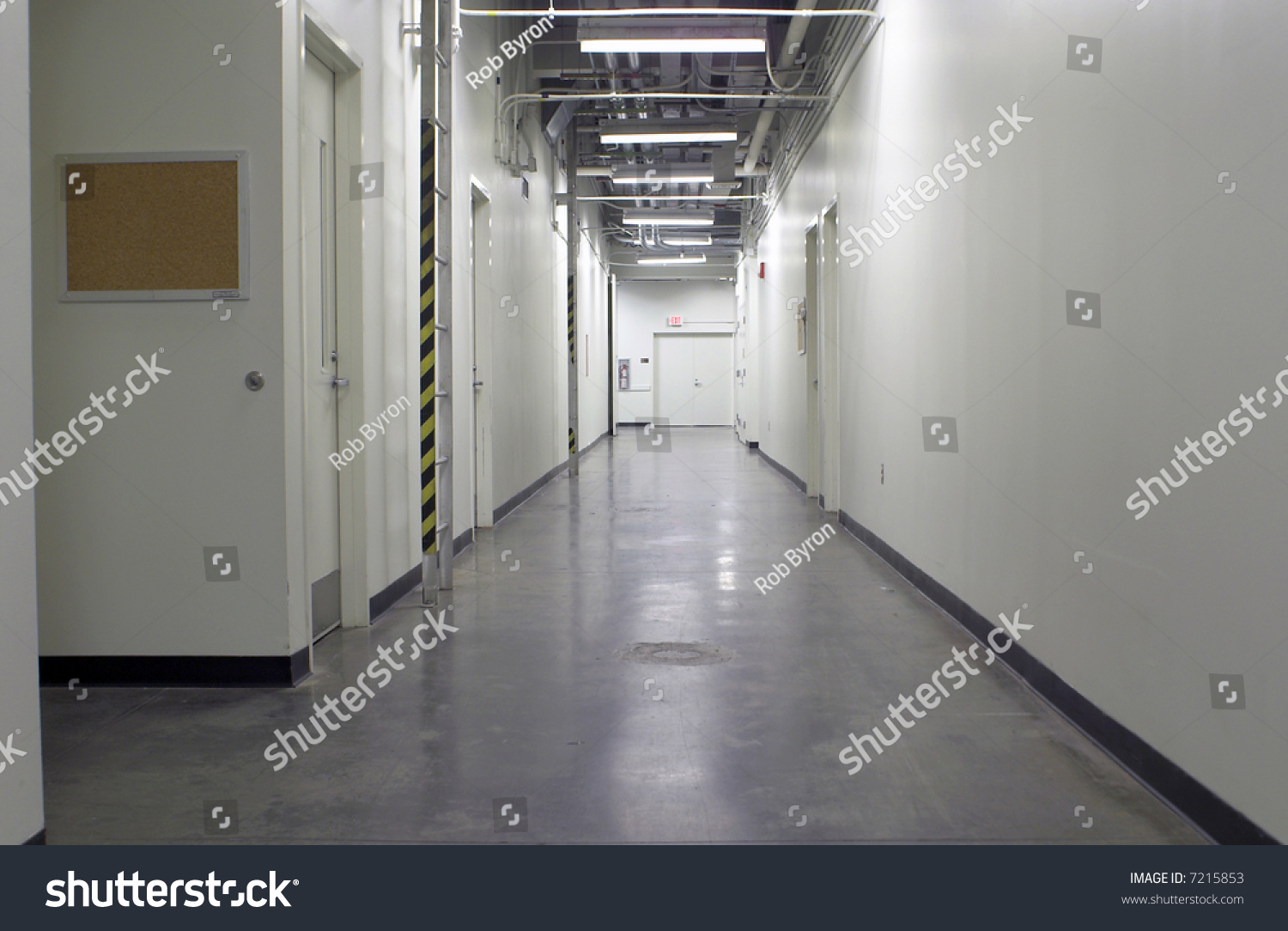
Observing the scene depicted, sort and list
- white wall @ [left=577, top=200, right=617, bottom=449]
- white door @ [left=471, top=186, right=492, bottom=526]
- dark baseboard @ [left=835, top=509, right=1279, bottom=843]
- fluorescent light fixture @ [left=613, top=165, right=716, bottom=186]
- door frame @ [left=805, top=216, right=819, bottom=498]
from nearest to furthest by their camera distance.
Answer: dark baseboard @ [left=835, top=509, right=1279, bottom=843] → white door @ [left=471, top=186, right=492, bottom=526] → door frame @ [left=805, top=216, right=819, bottom=498] → fluorescent light fixture @ [left=613, top=165, right=716, bottom=186] → white wall @ [left=577, top=200, right=617, bottom=449]

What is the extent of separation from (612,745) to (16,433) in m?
1.71

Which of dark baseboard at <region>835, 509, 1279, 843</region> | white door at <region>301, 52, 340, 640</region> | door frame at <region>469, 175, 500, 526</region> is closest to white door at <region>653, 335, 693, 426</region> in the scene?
door frame at <region>469, 175, 500, 526</region>

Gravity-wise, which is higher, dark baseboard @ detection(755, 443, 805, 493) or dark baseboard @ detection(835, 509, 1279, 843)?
dark baseboard @ detection(755, 443, 805, 493)

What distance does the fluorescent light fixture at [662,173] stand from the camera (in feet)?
36.3

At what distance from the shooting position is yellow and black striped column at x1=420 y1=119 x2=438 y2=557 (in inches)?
193

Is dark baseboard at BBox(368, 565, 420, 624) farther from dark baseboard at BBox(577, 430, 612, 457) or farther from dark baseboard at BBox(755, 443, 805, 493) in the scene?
dark baseboard at BBox(577, 430, 612, 457)

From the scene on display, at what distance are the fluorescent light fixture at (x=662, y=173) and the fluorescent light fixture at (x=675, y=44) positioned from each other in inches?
172

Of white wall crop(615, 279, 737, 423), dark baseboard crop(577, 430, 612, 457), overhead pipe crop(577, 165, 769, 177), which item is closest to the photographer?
overhead pipe crop(577, 165, 769, 177)

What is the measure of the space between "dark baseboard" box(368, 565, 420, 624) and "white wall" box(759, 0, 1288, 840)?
2618mm

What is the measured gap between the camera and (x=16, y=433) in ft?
6.68

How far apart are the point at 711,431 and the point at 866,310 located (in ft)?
49.2

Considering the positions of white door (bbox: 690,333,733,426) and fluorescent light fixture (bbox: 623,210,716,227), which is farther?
white door (bbox: 690,333,733,426)

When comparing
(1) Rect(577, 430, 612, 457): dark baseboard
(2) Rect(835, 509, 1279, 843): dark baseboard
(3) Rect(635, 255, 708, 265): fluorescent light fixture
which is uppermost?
(3) Rect(635, 255, 708, 265): fluorescent light fixture
